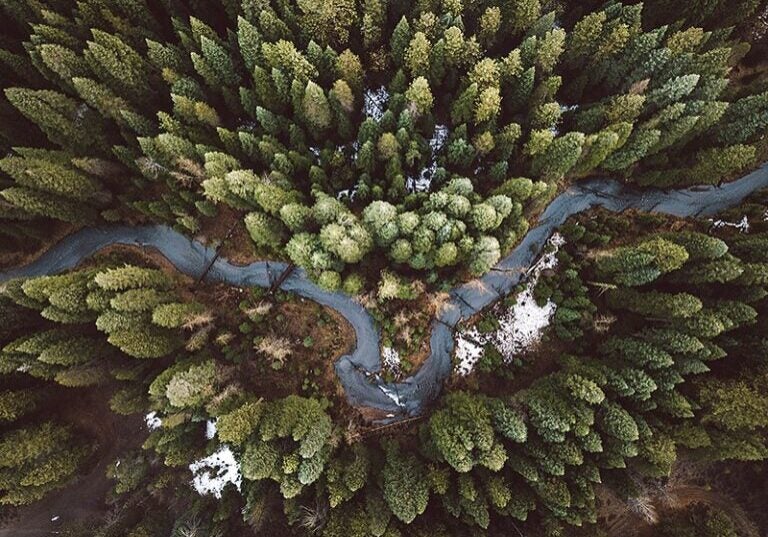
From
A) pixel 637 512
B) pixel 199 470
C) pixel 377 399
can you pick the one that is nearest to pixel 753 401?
pixel 637 512

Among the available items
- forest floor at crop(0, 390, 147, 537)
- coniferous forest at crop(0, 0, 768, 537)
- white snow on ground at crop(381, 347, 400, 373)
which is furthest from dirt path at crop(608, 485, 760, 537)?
forest floor at crop(0, 390, 147, 537)

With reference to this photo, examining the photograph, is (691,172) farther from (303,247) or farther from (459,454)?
(303,247)

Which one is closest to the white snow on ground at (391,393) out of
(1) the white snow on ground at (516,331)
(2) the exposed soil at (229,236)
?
(1) the white snow on ground at (516,331)

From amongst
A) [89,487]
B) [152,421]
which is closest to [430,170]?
[152,421]

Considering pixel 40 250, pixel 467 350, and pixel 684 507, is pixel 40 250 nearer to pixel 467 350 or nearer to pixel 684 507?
pixel 467 350

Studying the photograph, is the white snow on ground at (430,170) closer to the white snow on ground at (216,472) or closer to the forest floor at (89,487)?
the white snow on ground at (216,472)

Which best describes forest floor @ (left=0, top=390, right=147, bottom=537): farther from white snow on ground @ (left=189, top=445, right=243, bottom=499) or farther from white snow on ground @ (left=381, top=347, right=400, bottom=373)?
white snow on ground @ (left=381, top=347, right=400, bottom=373)
